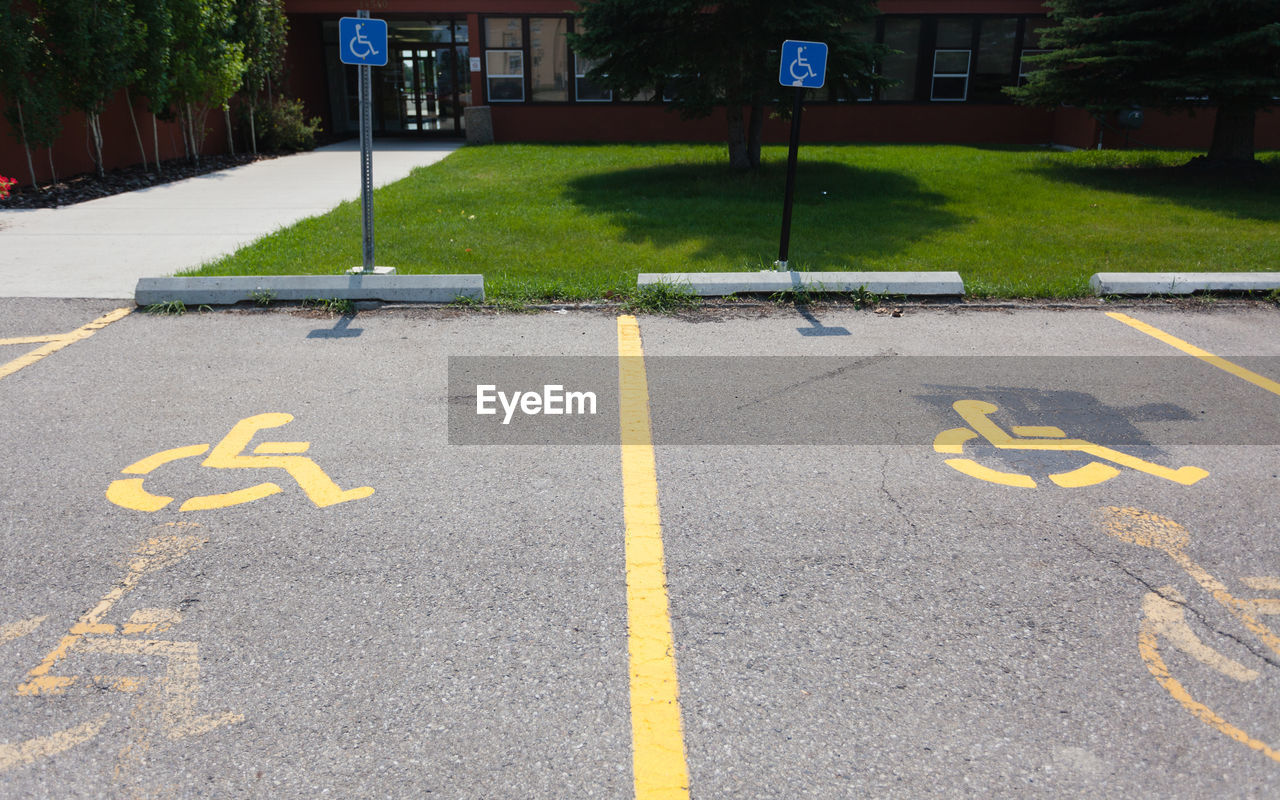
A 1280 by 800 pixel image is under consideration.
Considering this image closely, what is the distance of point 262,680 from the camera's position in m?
2.80

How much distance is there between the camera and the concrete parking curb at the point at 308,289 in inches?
288

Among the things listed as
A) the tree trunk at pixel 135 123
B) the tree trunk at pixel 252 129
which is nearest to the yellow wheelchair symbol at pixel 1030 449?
the tree trunk at pixel 135 123

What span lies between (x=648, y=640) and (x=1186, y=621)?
6.08ft

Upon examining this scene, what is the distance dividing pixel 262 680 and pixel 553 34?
21693 millimetres

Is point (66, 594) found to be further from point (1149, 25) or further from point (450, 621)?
point (1149, 25)

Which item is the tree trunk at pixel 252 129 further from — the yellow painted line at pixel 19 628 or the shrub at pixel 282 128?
the yellow painted line at pixel 19 628

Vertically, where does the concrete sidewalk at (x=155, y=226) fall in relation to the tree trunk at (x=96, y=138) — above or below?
below

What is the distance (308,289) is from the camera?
24.2 feet

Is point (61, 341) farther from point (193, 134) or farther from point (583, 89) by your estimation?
point (583, 89)

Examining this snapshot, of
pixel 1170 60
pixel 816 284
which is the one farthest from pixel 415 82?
pixel 816 284

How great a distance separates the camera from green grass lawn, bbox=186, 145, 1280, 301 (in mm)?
8531

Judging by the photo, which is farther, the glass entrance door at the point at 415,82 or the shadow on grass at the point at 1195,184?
the glass entrance door at the point at 415,82

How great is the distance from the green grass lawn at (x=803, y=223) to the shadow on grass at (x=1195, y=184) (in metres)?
0.05

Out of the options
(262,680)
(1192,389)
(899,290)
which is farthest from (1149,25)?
(262,680)
